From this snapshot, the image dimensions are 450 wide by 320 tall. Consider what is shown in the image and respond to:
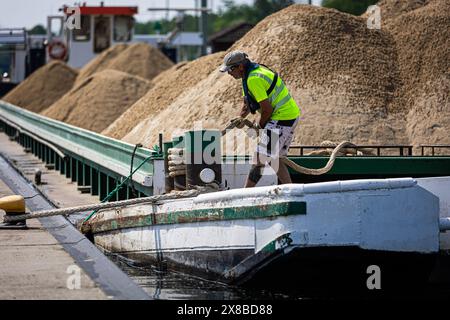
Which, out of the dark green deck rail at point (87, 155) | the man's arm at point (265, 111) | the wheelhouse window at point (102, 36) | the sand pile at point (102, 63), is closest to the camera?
the man's arm at point (265, 111)

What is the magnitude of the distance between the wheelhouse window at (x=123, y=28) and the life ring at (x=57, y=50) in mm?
2393

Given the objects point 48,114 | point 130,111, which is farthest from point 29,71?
→ point 130,111

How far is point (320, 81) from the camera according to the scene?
20047 millimetres

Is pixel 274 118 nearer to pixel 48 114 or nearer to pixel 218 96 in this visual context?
pixel 218 96

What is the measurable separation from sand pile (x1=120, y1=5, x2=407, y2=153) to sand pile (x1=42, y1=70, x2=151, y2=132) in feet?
34.4

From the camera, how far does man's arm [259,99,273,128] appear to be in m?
12.4

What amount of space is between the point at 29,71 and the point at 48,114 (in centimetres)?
1802

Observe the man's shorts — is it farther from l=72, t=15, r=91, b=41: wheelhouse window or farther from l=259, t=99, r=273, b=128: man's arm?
l=72, t=15, r=91, b=41: wheelhouse window

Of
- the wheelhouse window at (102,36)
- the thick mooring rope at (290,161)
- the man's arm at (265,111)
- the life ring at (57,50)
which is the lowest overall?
the thick mooring rope at (290,161)

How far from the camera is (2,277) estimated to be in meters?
10.8

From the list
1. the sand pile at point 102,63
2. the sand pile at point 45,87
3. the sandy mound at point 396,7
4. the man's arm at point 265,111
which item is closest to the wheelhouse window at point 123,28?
the sand pile at point 102,63

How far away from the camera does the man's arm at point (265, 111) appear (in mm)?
12359

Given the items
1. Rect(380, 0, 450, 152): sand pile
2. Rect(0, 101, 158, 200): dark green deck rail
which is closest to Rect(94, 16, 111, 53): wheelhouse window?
Rect(0, 101, 158, 200): dark green deck rail

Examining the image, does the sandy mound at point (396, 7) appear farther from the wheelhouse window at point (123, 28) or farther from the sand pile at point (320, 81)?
the wheelhouse window at point (123, 28)
